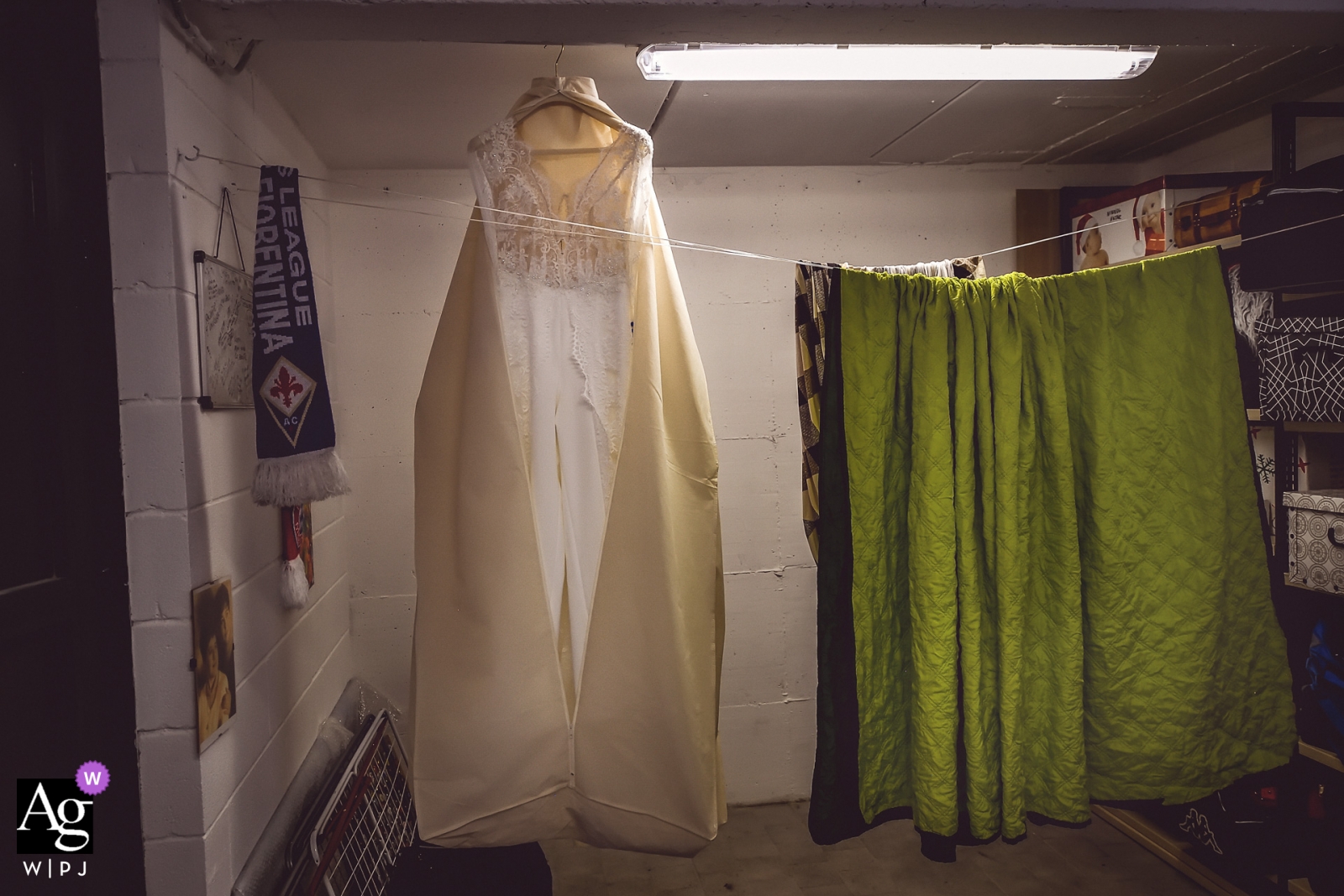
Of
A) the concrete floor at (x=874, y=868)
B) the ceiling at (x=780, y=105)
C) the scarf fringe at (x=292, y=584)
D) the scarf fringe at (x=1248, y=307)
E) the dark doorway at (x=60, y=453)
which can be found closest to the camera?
the dark doorway at (x=60, y=453)

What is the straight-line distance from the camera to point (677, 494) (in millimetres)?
1391

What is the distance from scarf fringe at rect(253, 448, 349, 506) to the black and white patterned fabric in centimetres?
205

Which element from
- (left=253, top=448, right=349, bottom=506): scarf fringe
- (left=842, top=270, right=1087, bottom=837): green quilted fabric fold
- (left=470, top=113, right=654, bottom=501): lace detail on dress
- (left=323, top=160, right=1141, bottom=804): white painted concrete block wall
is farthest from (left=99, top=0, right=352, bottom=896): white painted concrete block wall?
(left=842, top=270, right=1087, bottom=837): green quilted fabric fold

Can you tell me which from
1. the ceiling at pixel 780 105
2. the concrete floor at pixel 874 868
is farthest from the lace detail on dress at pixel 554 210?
the concrete floor at pixel 874 868

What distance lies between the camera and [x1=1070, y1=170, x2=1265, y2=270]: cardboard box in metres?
2.04

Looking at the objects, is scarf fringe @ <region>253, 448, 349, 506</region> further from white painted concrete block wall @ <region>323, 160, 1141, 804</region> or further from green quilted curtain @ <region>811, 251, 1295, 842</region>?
white painted concrete block wall @ <region>323, 160, 1141, 804</region>

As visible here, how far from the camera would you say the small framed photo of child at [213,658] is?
1235 mm

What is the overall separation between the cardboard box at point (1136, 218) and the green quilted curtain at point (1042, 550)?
0.88 meters

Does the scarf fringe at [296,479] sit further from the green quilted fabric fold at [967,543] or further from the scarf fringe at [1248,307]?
the scarf fringe at [1248,307]

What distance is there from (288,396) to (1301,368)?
212cm

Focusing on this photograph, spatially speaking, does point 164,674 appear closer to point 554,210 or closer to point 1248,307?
point 554,210

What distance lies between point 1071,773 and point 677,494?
0.86m

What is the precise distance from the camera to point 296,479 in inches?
51.4

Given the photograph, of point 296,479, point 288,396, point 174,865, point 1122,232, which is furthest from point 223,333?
point 1122,232
